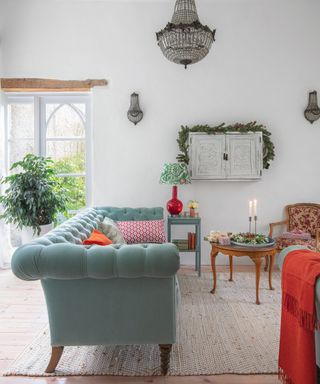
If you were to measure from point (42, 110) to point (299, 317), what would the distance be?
14.3ft

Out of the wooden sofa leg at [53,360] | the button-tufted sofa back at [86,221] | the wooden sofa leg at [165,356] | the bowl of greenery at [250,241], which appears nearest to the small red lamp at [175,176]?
the button-tufted sofa back at [86,221]

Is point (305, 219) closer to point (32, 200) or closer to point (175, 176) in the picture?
point (175, 176)

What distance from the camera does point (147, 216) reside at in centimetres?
426

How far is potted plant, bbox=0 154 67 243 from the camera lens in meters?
4.12

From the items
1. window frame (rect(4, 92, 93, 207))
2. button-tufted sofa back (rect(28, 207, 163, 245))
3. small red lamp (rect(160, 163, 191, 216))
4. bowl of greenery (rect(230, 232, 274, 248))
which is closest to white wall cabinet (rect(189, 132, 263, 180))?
small red lamp (rect(160, 163, 191, 216))

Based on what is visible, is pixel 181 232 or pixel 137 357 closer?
pixel 137 357

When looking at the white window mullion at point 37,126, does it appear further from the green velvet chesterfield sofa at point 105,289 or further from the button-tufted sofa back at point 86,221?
the green velvet chesterfield sofa at point 105,289

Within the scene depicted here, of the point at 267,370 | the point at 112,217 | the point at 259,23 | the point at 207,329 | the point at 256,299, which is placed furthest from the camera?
the point at 259,23

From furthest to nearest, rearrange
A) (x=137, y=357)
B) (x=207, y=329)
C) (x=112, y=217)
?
(x=112, y=217)
(x=207, y=329)
(x=137, y=357)

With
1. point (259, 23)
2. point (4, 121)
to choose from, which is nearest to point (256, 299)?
point (259, 23)

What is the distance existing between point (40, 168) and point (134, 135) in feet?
4.38

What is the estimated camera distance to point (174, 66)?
4.69 m

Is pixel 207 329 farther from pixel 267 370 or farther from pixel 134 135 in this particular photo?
pixel 134 135

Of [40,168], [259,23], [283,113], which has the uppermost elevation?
[259,23]
